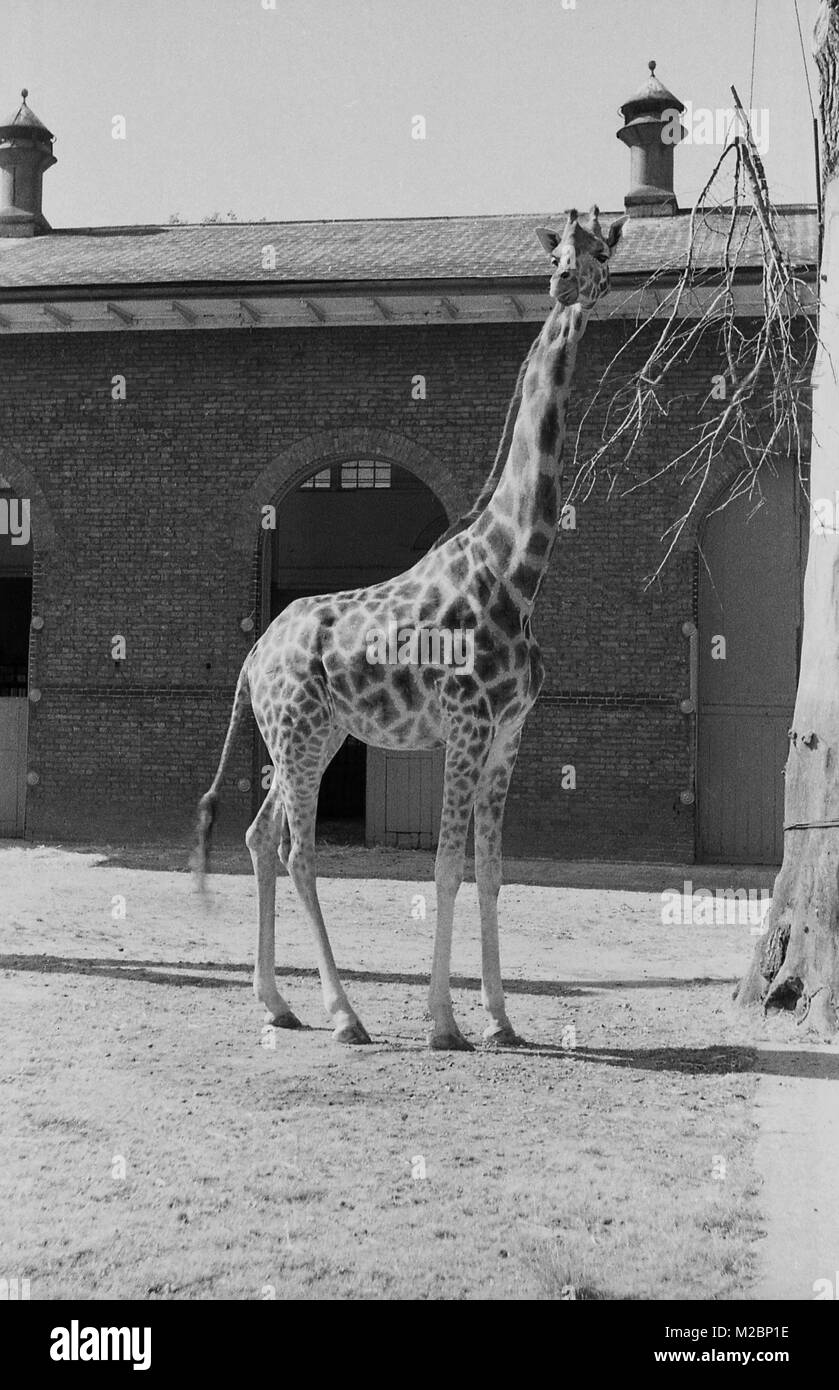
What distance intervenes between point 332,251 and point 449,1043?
12.6 m

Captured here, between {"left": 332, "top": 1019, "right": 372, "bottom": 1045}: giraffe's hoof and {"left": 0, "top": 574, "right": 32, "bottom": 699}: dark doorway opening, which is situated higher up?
{"left": 0, "top": 574, "right": 32, "bottom": 699}: dark doorway opening

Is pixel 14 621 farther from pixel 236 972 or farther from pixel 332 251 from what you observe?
pixel 236 972

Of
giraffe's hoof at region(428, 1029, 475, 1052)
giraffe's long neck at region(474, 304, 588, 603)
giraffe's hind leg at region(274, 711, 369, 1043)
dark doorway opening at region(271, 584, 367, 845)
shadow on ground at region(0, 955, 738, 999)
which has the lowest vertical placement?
dark doorway opening at region(271, 584, 367, 845)

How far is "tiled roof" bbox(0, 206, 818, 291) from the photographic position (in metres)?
14.8

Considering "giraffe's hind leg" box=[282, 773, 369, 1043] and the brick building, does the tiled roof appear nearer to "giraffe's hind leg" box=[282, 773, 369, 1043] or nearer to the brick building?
the brick building

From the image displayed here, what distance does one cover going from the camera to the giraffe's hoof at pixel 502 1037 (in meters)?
6.52

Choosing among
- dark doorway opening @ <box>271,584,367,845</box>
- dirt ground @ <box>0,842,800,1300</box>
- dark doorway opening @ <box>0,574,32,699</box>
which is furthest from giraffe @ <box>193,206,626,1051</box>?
dark doorway opening @ <box>0,574,32,699</box>

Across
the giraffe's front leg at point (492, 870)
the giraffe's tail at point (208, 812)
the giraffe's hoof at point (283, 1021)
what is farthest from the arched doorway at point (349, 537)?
the giraffe's front leg at point (492, 870)

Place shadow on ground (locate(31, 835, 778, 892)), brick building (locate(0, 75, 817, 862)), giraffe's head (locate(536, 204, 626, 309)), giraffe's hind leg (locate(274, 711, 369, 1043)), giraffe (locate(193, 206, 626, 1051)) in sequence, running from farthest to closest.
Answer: brick building (locate(0, 75, 817, 862)) < shadow on ground (locate(31, 835, 778, 892)) < giraffe's hind leg (locate(274, 711, 369, 1043)) < giraffe (locate(193, 206, 626, 1051)) < giraffe's head (locate(536, 204, 626, 309))

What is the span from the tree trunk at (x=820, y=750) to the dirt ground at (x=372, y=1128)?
0.35m

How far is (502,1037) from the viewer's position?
6.55 m

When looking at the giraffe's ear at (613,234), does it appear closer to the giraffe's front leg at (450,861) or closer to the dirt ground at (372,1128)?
the giraffe's front leg at (450,861)

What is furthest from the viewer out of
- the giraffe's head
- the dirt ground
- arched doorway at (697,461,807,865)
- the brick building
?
arched doorway at (697,461,807,865)

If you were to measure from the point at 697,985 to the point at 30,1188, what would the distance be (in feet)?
15.7
